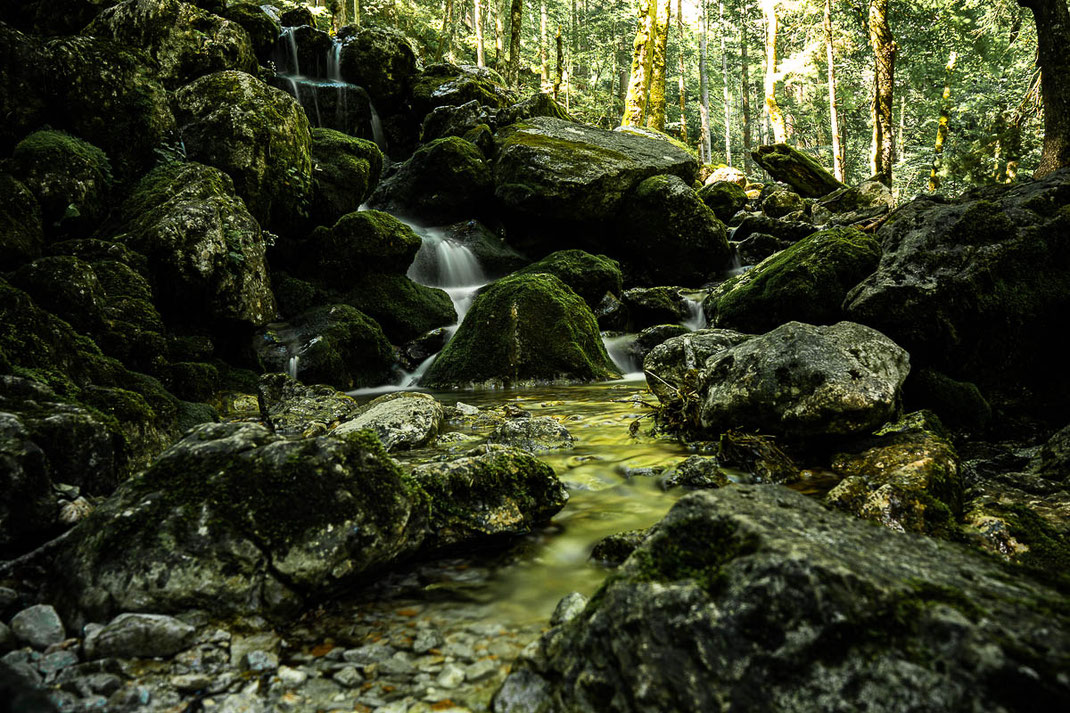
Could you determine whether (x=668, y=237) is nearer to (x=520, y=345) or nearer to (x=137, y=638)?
(x=520, y=345)

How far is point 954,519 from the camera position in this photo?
128 inches

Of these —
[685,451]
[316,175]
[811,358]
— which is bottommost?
[685,451]

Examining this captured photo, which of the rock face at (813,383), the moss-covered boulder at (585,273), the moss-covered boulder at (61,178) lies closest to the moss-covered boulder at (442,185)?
the moss-covered boulder at (585,273)

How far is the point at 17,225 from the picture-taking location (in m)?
5.77

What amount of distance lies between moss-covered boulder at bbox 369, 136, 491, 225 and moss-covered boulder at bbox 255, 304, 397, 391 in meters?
6.82

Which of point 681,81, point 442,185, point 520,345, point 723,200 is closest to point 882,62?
point 723,200

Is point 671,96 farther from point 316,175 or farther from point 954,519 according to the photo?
point 954,519

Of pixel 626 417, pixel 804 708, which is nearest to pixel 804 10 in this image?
pixel 626 417

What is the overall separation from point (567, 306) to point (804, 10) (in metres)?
31.8

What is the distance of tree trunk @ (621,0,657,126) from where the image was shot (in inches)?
840

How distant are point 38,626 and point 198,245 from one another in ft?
22.4

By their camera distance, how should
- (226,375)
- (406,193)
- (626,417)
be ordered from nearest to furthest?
1. (626,417)
2. (226,375)
3. (406,193)

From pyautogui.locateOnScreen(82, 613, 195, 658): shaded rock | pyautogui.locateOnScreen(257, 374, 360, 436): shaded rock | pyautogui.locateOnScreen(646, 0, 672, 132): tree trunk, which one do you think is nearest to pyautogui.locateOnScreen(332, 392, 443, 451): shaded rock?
pyautogui.locateOnScreen(257, 374, 360, 436): shaded rock

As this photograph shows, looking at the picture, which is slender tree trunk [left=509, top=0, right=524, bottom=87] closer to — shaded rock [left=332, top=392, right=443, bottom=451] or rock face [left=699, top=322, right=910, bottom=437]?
shaded rock [left=332, top=392, right=443, bottom=451]
